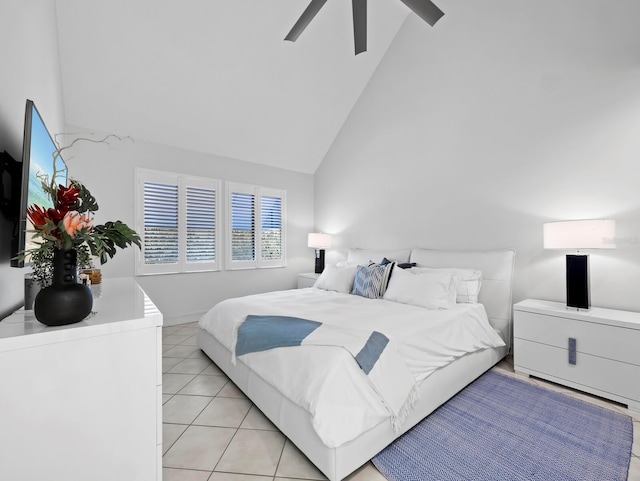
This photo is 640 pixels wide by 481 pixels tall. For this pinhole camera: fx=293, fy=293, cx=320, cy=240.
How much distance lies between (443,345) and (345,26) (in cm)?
386

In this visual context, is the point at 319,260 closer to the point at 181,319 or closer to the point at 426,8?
the point at 181,319

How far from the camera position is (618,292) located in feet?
7.97

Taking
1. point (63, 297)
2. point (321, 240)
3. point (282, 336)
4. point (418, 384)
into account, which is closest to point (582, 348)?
point (418, 384)

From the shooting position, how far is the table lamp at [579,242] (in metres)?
2.22

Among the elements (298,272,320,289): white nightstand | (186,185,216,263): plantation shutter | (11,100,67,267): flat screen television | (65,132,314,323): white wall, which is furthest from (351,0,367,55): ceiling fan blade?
(298,272,320,289): white nightstand

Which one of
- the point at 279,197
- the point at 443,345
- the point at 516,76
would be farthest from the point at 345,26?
the point at 443,345

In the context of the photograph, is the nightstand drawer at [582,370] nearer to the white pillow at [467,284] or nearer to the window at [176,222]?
the white pillow at [467,284]

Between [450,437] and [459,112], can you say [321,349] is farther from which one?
[459,112]

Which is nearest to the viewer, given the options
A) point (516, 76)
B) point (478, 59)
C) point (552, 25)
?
point (552, 25)

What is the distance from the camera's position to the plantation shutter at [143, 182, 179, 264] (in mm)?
3914

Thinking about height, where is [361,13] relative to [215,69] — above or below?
below

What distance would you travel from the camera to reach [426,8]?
2141 mm

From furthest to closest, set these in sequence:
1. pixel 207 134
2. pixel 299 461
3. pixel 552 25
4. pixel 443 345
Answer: pixel 207 134 < pixel 552 25 < pixel 443 345 < pixel 299 461

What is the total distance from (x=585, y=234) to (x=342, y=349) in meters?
2.12
